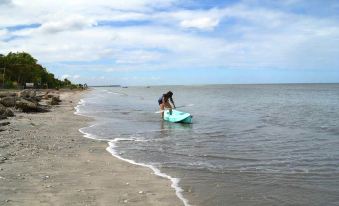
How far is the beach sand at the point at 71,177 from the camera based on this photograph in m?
8.38

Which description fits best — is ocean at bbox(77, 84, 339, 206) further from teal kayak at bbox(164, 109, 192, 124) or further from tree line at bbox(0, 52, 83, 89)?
tree line at bbox(0, 52, 83, 89)

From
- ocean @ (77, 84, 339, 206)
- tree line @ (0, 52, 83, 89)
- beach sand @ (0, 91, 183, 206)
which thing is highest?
tree line @ (0, 52, 83, 89)

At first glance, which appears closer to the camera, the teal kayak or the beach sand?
the beach sand

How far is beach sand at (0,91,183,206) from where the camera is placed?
8.38m

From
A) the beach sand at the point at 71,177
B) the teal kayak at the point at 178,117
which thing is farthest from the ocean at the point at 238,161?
the teal kayak at the point at 178,117

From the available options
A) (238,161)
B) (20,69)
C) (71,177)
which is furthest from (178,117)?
(20,69)

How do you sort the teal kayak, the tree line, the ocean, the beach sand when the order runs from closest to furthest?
1. the beach sand
2. the ocean
3. the teal kayak
4. the tree line

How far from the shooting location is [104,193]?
350 inches

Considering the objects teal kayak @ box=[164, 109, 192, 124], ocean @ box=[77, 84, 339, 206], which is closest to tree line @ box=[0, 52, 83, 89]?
teal kayak @ box=[164, 109, 192, 124]

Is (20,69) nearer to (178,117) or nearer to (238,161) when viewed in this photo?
(178,117)

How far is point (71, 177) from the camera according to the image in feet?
33.7

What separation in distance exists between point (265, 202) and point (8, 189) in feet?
18.6

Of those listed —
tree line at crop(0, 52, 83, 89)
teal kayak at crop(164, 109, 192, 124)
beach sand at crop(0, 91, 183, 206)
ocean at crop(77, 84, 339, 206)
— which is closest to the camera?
beach sand at crop(0, 91, 183, 206)

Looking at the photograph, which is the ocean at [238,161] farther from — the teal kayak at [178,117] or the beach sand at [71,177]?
the teal kayak at [178,117]
